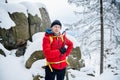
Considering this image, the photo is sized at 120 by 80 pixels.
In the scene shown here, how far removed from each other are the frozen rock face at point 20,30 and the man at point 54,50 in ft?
30.2

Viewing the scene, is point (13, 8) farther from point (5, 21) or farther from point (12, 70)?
point (12, 70)

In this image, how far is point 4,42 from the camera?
46.2 feet

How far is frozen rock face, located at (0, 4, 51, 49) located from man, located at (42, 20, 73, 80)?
9204mm

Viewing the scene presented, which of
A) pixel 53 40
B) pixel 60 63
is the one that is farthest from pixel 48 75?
pixel 53 40

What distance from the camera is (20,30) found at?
15.5 metres

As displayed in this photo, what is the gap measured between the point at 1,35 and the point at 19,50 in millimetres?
1672

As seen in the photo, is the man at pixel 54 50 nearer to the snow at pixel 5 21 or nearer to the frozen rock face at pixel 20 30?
the frozen rock face at pixel 20 30

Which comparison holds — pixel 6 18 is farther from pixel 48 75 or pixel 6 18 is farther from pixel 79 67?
pixel 48 75

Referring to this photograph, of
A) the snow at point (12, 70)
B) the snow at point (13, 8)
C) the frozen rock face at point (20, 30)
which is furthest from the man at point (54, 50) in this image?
the snow at point (13, 8)

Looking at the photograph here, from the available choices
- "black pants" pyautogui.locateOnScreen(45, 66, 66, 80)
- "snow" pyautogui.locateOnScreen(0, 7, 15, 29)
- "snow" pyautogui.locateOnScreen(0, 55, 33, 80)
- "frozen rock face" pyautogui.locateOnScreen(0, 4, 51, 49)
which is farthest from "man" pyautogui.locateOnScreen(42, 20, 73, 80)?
"snow" pyautogui.locateOnScreen(0, 7, 15, 29)

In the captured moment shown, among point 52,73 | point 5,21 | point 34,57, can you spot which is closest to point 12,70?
point 34,57

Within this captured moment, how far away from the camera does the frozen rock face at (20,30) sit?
1430cm

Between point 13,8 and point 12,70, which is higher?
point 13,8

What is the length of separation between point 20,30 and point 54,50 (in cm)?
1070
